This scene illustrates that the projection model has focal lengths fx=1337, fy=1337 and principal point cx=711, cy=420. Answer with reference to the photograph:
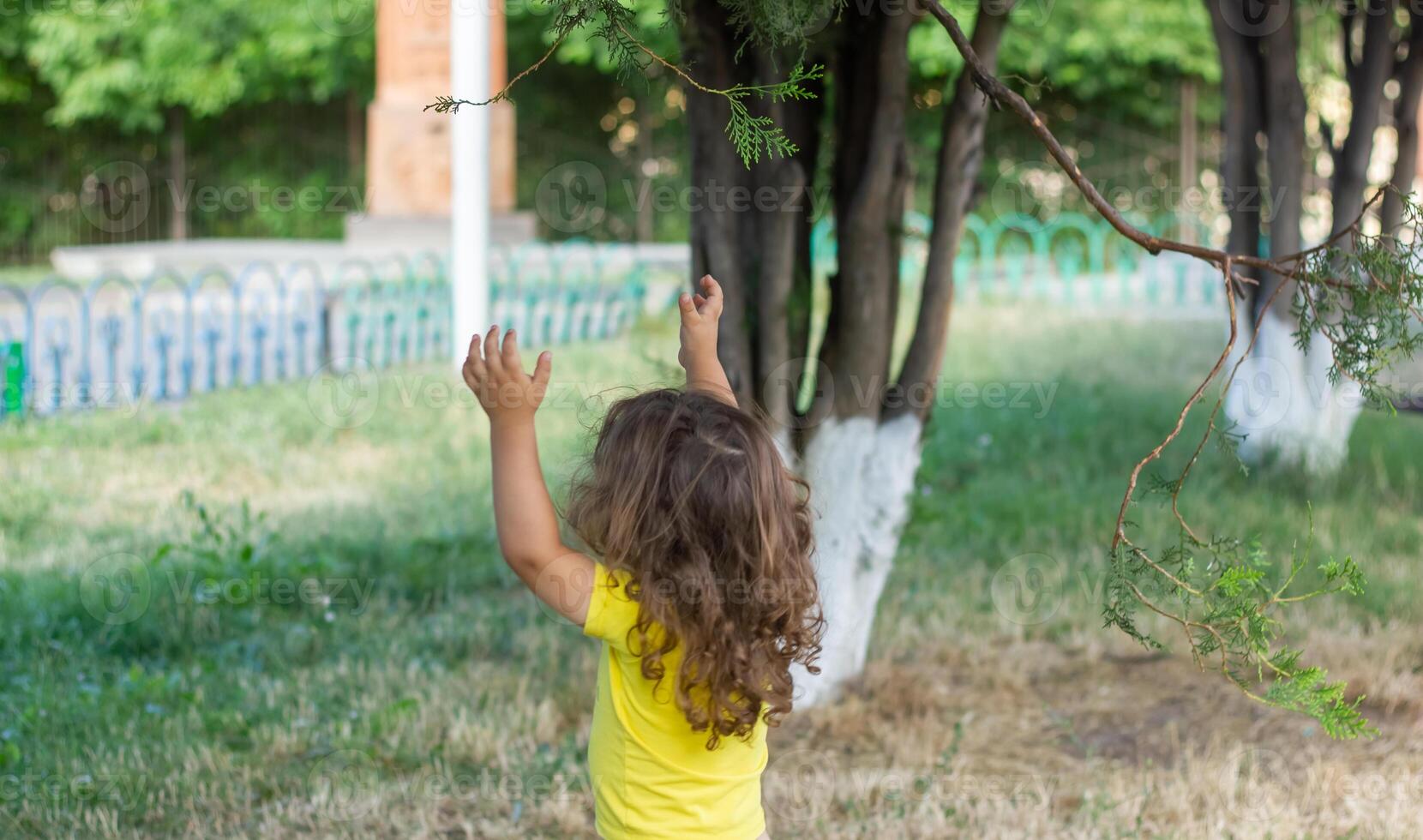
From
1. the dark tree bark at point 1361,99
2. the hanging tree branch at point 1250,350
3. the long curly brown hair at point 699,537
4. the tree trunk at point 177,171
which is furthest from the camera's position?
the tree trunk at point 177,171

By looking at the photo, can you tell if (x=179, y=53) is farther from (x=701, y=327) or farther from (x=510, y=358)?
(x=510, y=358)

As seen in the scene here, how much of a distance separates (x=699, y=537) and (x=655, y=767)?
1.12 ft

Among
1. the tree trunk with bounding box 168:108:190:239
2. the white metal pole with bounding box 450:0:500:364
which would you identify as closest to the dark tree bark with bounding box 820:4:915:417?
the white metal pole with bounding box 450:0:500:364

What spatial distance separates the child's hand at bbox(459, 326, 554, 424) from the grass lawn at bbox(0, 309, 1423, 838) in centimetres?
42

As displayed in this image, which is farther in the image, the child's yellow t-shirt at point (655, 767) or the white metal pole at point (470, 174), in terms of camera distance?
the white metal pole at point (470, 174)

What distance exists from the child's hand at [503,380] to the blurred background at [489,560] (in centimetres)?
33

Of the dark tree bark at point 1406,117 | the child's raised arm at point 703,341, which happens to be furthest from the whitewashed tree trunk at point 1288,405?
the child's raised arm at point 703,341

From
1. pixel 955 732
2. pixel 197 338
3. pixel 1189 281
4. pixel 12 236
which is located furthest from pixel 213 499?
pixel 12 236

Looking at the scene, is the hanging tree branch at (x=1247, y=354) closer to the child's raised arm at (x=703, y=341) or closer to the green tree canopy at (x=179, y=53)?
the child's raised arm at (x=703, y=341)

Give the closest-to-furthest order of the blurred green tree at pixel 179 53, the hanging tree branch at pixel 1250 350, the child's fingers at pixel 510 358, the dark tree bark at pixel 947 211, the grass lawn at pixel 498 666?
1. the child's fingers at pixel 510 358
2. the hanging tree branch at pixel 1250 350
3. the grass lawn at pixel 498 666
4. the dark tree bark at pixel 947 211
5. the blurred green tree at pixel 179 53

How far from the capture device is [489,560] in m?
5.16

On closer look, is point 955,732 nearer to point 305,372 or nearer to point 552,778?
point 552,778

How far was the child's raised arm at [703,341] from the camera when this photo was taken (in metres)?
2.03

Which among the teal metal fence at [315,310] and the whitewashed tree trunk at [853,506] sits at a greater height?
the teal metal fence at [315,310]
